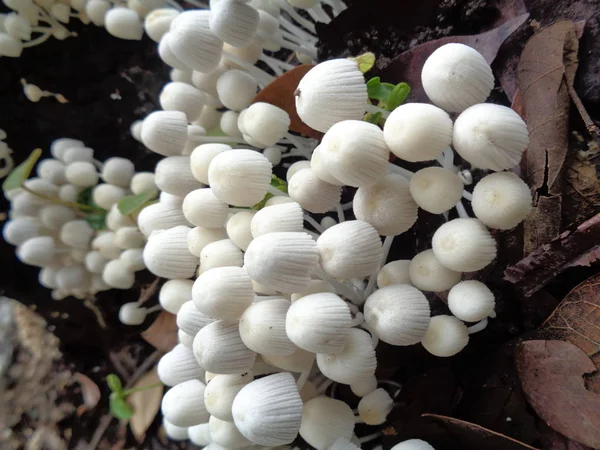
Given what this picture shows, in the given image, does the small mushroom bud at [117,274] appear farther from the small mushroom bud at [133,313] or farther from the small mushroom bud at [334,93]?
the small mushroom bud at [334,93]

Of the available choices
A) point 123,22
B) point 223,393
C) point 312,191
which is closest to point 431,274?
point 312,191

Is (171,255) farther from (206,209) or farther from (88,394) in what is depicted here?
(88,394)

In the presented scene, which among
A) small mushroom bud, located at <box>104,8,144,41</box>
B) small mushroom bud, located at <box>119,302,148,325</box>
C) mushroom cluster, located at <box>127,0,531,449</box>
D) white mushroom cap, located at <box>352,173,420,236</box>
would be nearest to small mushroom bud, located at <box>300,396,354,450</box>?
mushroom cluster, located at <box>127,0,531,449</box>

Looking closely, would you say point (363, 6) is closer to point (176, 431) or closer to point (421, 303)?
point (421, 303)

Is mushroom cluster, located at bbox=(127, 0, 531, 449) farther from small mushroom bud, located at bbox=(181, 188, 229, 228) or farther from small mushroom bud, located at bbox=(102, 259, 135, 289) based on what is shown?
small mushroom bud, located at bbox=(102, 259, 135, 289)

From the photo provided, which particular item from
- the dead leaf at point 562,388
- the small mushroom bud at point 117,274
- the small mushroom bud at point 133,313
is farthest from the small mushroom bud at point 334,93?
the small mushroom bud at point 133,313

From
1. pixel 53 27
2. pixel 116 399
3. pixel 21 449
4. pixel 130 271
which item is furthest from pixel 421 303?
pixel 21 449
